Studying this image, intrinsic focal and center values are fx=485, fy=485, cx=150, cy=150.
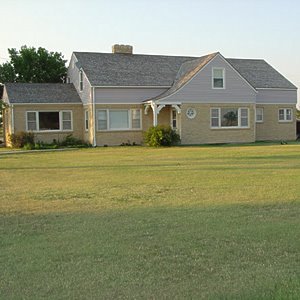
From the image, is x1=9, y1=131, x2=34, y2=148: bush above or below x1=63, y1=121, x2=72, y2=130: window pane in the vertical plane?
below

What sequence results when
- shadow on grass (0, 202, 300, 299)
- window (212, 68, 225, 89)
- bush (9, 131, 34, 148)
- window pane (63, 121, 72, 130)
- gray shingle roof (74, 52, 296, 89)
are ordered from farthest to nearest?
1. window pane (63, 121, 72, 130)
2. window (212, 68, 225, 89)
3. gray shingle roof (74, 52, 296, 89)
4. bush (9, 131, 34, 148)
5. shadow on grass (0, 202, 300, 299)

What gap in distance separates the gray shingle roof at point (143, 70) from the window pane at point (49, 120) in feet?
12.2

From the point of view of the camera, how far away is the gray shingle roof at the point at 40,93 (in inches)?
1275

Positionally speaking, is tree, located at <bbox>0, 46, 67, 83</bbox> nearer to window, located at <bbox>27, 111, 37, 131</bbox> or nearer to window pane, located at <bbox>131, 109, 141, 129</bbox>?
window, located at <bbox>27, 111, 37, 131</bbox>

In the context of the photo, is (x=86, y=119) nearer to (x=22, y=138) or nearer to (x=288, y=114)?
(x=22, y=138)

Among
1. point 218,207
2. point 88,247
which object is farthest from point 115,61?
point 88,247

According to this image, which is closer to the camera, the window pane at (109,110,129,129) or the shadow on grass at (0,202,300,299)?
the shadow on grass at (0,202,300,299)

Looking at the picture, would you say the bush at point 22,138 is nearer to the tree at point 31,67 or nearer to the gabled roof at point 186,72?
the gabled roof at point 186,72

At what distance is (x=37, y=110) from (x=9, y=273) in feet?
90.8

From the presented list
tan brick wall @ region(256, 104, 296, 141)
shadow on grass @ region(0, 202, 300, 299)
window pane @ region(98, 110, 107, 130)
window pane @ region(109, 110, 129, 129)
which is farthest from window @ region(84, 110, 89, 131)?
shadow on grass @ region(0, 202, 300, 299)

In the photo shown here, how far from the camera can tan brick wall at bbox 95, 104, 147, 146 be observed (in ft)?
105

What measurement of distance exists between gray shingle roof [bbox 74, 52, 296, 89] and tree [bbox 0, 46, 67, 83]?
8.82 m

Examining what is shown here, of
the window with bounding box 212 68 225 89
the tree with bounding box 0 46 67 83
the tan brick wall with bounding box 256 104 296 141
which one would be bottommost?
the tan brick wall with bounding box 256 104 296 141

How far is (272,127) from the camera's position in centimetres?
3744
